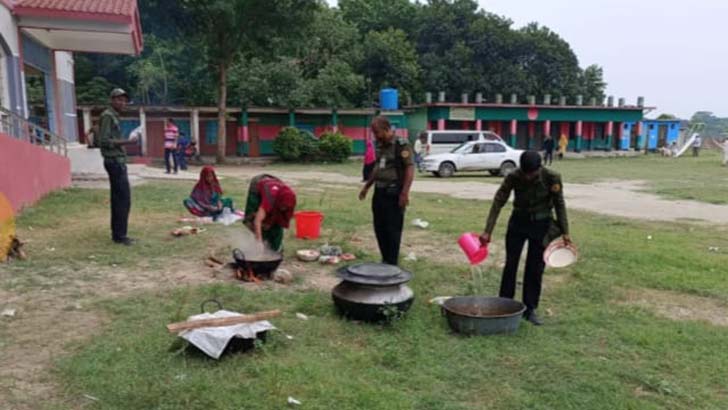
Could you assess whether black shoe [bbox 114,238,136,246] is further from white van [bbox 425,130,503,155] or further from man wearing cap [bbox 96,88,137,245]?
white van [bbox 425,130,503,155]

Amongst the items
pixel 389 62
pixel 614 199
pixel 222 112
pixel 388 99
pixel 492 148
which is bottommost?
pixel 614 199

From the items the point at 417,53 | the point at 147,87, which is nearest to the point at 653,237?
the point at 147,87

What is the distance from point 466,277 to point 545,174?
6.31 feet

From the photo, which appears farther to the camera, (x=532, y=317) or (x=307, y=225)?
(x=307, y=225)

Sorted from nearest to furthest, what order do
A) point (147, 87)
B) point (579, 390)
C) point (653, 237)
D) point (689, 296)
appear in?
point (579, 390) → point (689, 296) → point (653, 237) → point (147, 87)

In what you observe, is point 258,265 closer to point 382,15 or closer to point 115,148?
point 115,148

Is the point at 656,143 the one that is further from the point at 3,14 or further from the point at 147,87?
the point at 3,14

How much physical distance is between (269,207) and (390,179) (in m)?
1.17

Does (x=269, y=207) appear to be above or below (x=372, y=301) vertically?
above

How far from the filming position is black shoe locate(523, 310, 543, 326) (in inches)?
184

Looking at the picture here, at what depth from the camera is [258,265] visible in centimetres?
546

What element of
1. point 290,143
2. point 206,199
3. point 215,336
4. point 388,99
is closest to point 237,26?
point 290,143

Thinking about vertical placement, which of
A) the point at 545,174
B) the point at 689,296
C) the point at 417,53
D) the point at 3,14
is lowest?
the point at 689,296

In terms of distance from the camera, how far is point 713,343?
435 centimetres
